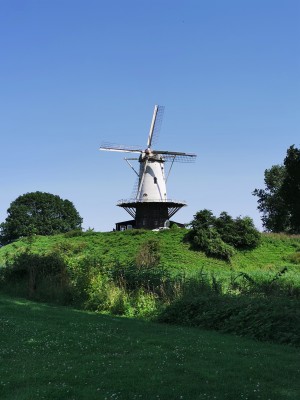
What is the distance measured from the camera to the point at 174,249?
3005 centimetres

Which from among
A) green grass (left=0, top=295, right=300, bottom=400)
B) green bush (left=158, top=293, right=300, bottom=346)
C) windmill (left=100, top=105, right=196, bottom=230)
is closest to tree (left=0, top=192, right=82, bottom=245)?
windmill (left=100, top=105, right=196, bottom=230)

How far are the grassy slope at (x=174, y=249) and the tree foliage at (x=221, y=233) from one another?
2.02ft

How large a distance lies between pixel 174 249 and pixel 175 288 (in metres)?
16.2

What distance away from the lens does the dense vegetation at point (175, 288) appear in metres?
9.71

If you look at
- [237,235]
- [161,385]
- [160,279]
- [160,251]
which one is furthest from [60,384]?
[237,235]

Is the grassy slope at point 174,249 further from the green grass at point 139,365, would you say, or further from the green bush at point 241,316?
the green grass at point 139,365

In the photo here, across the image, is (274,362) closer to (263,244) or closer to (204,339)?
(204,339)

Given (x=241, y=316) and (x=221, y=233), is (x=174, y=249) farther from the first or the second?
(x=241, y=316)

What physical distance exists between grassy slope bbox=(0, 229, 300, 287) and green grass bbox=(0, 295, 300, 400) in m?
17.2

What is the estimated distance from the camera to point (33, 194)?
7600cm

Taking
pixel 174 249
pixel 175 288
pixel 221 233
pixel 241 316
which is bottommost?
pixel 241 316

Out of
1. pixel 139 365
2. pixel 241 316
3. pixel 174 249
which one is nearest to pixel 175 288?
pixel 241 316

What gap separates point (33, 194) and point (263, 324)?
70232 millimetres

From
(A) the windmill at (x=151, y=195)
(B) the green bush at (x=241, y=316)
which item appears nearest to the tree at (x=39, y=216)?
(A) the windmill at (x=151, y=195)
